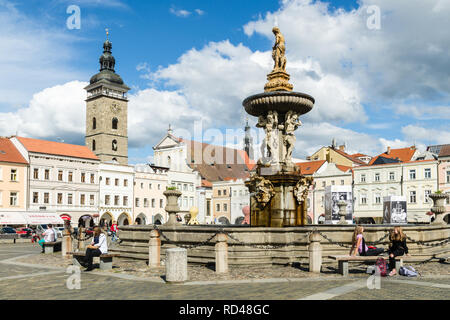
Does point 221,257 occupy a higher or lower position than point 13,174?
lower

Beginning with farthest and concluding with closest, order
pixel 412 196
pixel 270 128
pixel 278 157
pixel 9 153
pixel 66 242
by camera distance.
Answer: pixel 412 196 < pixel 9 153 < pixel 66 242 < pixel 270 128 < pixel 278 157

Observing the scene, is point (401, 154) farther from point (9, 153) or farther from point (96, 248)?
A: point (96, 248)

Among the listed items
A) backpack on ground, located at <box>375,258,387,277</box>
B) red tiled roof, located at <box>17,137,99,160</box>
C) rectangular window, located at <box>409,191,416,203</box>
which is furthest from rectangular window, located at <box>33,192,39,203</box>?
backpack on ground, located at <box>375,258,387,277</box>

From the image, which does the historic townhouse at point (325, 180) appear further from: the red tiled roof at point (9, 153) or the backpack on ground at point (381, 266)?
the backpack on ground at point (381, 266)

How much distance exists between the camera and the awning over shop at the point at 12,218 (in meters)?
45.8

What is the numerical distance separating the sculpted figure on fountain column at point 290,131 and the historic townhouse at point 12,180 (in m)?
39.0

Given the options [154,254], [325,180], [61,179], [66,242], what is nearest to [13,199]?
[61,179]

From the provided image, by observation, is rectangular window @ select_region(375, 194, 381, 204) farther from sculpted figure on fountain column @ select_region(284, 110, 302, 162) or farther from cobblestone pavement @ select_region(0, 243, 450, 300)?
cobblestone pavement @ select_region(0, 243, 450, 300)

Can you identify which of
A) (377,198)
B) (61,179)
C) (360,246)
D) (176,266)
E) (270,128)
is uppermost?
(270,128)

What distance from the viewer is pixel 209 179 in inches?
3214

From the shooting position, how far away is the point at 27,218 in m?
45.8

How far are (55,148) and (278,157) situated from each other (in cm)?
4501

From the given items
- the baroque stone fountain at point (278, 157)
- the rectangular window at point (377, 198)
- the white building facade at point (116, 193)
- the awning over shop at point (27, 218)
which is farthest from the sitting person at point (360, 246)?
the rectangular window at point (377, 198)

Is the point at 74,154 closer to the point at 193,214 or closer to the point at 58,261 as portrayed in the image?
the point at 193,214
